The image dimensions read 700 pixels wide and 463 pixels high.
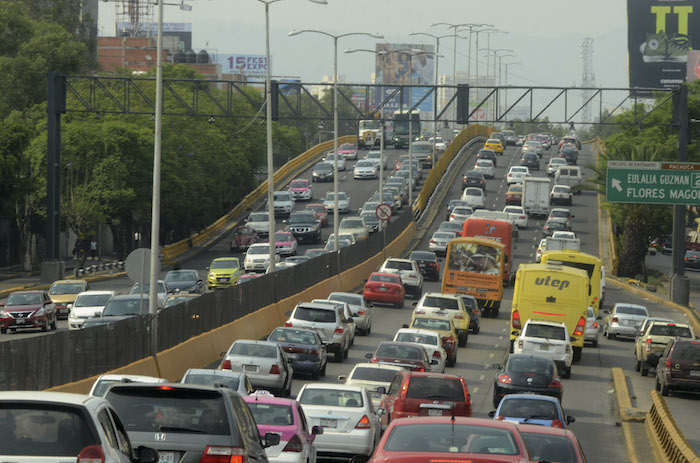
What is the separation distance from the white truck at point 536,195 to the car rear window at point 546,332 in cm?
5114

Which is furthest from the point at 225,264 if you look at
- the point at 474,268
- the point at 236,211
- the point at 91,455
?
the point at 91,455

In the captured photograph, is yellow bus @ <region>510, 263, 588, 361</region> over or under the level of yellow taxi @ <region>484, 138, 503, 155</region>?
under

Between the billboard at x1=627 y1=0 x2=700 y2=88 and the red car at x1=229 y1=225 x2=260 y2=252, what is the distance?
58.9m

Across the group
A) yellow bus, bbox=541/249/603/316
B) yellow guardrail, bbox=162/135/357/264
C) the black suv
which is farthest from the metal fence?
yellow guardrail, bbox=162/135/357/264

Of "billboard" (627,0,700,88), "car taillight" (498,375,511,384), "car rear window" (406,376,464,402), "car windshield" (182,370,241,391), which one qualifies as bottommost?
"car taillight" (498,375,511,384)

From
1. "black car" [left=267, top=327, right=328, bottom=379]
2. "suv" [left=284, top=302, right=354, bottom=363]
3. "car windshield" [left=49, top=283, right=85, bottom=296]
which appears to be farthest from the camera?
"car windshield" [left=49, top=283, right=85, bottom=296]

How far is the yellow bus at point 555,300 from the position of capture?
127ft

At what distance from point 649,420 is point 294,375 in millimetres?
8740

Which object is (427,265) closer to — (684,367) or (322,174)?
(684,367)

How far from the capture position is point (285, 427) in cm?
1636

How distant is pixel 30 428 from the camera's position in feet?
29.2

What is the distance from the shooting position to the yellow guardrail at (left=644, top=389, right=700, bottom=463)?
766 inches

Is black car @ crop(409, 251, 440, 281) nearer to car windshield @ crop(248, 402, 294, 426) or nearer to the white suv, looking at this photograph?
the white suv

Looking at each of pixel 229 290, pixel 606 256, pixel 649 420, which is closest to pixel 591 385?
pixel 649 420
